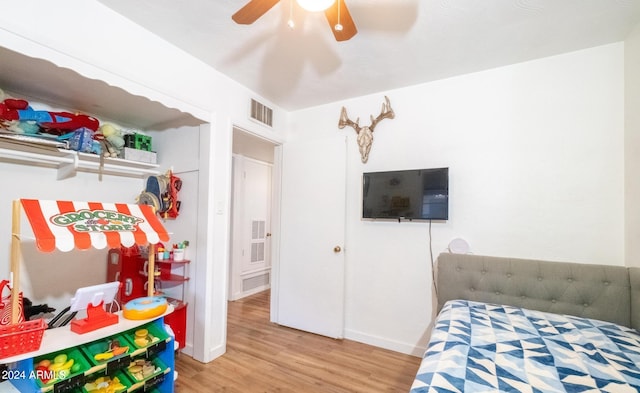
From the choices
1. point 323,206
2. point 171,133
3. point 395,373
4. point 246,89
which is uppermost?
point 246,89

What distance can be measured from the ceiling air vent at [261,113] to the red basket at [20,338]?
2.27 m

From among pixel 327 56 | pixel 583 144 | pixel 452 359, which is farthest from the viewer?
pixel 327 56

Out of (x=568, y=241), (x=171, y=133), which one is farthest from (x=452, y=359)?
(x=171, y=133)

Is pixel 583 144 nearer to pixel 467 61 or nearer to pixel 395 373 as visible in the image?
pixel 467 61

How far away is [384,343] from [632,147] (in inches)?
97.9

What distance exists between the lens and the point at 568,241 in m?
2.12

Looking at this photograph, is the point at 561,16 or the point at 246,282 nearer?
the point at 561,16

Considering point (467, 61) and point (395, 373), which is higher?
point (467, 61)

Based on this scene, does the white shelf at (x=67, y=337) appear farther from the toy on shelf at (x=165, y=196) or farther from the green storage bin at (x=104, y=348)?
the toy on shelf at (x=165, y=196)

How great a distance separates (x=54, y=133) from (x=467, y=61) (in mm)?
3318

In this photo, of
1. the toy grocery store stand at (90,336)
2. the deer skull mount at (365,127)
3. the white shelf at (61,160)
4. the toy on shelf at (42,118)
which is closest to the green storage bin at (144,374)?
the toy grocery store stand at (90,336)

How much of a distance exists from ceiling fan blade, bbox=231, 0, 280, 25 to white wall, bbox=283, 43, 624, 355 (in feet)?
5.89

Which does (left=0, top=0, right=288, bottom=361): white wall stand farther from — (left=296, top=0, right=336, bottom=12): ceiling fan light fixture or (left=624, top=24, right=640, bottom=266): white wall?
(left=624, top=24, right=640, bottom=266): white wall

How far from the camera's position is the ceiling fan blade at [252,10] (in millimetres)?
1316
